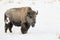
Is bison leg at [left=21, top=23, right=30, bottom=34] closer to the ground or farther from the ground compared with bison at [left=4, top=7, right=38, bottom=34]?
closer to the ground

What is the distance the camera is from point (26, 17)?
14984mm

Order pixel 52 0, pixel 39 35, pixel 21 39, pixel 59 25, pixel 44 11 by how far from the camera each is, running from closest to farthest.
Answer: pixel 21 39, pixel 39 35, pixel 59 25, pixel 44 11, pixel 52 0

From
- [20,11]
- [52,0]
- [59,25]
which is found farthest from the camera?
[52,0]

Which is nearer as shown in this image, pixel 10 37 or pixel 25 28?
pixel 10 37

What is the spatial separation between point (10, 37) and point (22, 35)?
0.62 m

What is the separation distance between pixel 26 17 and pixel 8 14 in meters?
0.87

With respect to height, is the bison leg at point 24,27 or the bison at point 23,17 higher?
the bison at point 23,17

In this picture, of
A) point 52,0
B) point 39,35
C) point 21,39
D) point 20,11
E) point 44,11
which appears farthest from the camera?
point 52,0

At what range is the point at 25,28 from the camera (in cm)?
1507

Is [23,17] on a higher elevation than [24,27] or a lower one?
higher

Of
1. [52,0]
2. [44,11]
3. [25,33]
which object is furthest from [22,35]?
[52,0]

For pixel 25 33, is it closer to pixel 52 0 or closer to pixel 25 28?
pixel 25 28

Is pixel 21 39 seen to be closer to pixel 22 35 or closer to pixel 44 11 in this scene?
pixel 22 35

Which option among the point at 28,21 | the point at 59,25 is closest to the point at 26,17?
the point at 28,21
